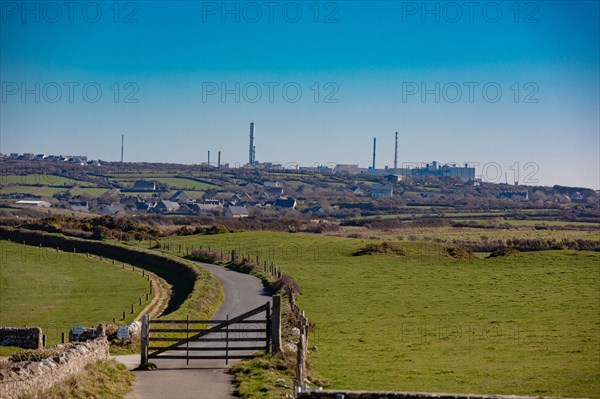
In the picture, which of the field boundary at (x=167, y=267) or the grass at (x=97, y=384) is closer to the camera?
the grass at (x=97, y=384)

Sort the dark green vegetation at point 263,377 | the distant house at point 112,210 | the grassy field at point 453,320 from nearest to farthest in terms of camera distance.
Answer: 1. the dark green vegetation at point 263,377
2. the grassy field at point 453,320
3. the distant house at point 112,210

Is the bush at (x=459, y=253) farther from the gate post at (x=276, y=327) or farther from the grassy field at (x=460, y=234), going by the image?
the gate post at (x=276, y=327)

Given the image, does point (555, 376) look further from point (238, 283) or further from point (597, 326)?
point (238, 283)

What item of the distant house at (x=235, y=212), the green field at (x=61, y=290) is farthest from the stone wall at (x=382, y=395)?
the distant house at (x=235, y=212)

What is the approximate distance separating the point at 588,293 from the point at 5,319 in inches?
1235

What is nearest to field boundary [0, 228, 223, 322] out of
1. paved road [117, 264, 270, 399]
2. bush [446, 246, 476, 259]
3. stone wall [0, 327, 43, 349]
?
stone wall [0, 327, 43, 349]

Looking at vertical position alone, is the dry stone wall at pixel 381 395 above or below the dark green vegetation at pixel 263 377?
above

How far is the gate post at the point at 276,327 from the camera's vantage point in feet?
80.6

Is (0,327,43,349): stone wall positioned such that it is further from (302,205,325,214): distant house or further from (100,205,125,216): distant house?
(302,205,325,214): distant house

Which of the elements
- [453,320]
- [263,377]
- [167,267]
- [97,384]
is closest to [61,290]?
[167,267]

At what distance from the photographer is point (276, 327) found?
24781 millimetres

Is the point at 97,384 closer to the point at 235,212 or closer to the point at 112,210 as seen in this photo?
the point at 235,212

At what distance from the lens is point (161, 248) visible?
85312 mm

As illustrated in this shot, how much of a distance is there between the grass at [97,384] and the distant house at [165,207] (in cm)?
16319
